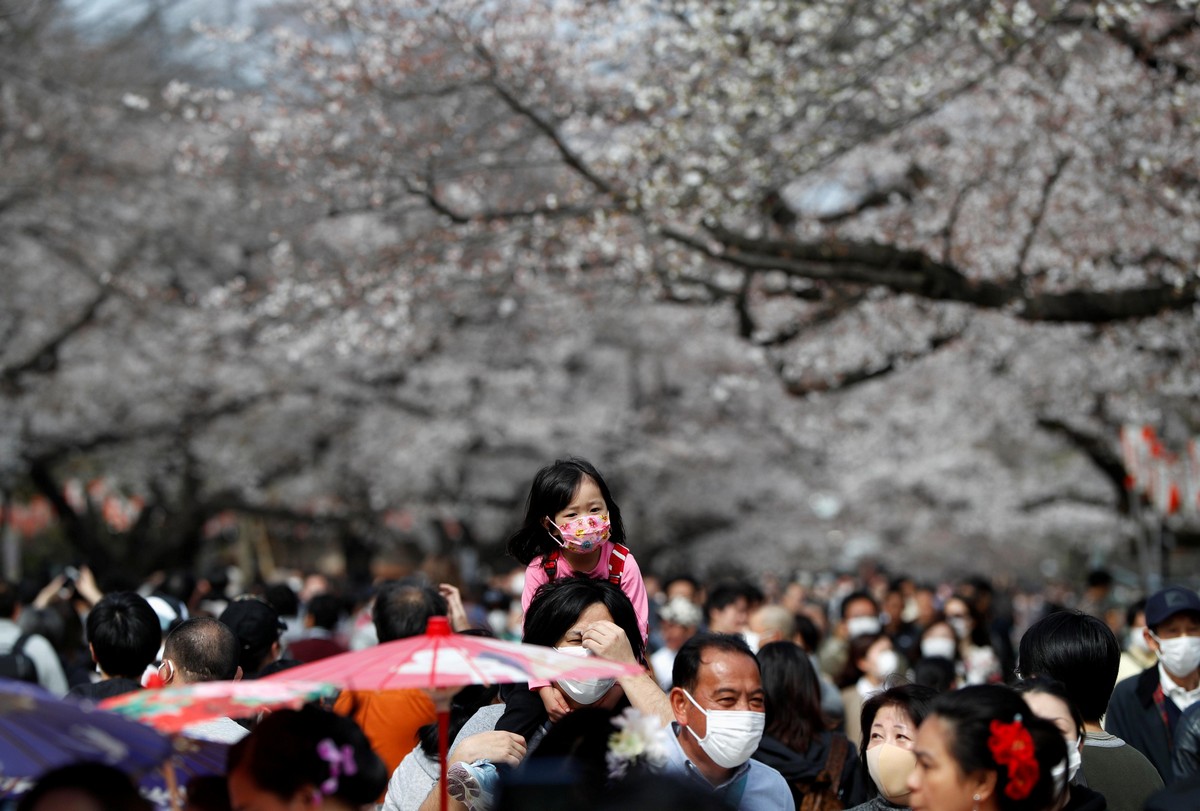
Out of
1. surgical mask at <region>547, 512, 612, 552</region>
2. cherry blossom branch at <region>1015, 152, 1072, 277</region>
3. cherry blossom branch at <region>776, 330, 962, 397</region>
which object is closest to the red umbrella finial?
surgical mask at <region>547, 512, 612, 552</region>

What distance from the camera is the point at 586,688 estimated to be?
158 inches

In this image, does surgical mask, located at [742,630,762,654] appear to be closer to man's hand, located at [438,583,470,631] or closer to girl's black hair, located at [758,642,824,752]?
girl's black hair, located at [758,642,824,752]

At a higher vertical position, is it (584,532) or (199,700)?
(199,700)

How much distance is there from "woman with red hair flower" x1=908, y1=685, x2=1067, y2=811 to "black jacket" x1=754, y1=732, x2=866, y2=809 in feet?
7.37

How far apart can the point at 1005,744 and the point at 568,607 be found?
1538mm

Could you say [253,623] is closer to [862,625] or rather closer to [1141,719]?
[1141,719]

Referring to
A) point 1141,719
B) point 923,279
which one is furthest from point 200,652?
point 923,279

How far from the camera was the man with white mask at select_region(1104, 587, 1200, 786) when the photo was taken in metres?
5.88

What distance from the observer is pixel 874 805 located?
13.9 feet

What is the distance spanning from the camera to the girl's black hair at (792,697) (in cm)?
578

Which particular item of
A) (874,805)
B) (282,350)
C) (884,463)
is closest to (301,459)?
(282,350)

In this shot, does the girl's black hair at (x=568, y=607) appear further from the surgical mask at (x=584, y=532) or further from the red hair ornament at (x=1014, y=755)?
the red hair ornament at (x=1014, y=755)

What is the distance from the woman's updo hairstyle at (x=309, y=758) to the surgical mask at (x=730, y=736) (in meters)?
1.07

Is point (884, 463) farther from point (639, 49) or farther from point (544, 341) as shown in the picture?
point (639, 49)
